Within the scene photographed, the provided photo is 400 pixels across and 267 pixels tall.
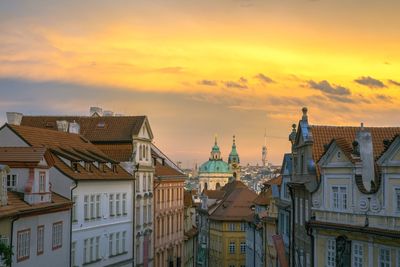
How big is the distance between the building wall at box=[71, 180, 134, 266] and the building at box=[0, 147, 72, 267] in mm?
3567

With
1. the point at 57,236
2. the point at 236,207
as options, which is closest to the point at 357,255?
the point at 57,236

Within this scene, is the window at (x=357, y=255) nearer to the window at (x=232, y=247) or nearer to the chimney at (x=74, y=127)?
the chimney at (x=74, y=127)

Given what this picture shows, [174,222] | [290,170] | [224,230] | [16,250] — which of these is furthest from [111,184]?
[224,230]

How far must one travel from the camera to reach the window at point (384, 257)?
33781 mm

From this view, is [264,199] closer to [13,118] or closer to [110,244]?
[110,244]

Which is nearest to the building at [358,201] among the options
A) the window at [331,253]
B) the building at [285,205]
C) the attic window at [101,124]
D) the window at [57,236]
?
the window at [331,253]

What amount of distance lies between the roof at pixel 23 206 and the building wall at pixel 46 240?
40 centimetres

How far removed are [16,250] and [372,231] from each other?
1649 centimetres

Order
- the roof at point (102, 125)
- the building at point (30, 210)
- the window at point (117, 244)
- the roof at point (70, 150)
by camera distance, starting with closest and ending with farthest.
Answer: the building at point (30, 210) → the roof at point (70, 150) → the window at point (117, 244) → the roof at point (102, 125)

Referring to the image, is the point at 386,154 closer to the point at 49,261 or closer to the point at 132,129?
the point at 49,261

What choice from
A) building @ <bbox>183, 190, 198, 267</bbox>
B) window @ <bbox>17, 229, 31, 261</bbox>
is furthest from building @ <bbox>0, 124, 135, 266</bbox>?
building @ <bbox>183, 190, 198, 267</bbox>

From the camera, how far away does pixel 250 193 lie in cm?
10700

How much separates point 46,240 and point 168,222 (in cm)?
3315

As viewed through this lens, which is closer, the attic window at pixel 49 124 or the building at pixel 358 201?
the building at pixel 358 201
